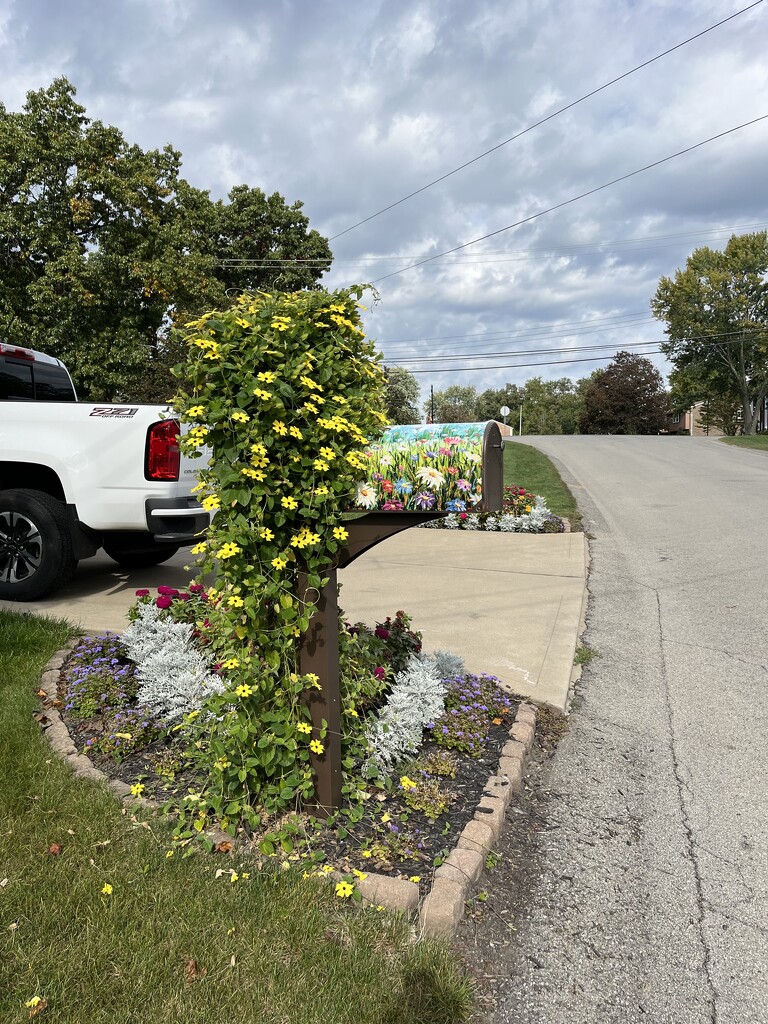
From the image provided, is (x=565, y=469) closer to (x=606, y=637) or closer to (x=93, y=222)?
(x=606, y=637)

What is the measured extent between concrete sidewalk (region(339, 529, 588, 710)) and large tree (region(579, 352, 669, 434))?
51.3 meters

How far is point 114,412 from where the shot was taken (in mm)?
4824

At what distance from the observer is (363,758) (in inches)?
112

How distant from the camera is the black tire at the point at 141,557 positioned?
655 cm

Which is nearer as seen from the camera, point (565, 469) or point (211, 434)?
point (211, 434)

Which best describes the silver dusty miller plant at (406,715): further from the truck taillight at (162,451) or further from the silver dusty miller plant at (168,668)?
the truck taillight at (162,451)

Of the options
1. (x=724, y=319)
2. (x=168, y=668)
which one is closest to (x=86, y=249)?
(x=168, y=668)

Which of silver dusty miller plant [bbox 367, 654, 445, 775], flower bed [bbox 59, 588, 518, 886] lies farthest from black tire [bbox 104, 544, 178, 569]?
silver dusty miller plant [bbox 367, 654, 445, 775]

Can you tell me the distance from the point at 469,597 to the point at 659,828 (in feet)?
11.0

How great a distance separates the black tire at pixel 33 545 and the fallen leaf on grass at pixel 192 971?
3.80 metres

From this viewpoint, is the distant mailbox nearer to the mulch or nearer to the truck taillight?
the mulch

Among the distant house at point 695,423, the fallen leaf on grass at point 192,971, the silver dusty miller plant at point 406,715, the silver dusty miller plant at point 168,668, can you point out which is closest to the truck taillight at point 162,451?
the silver dusty miller plant at point 168,668

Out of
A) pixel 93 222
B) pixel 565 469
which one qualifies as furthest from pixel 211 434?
pixel 93 222

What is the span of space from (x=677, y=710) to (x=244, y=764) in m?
2.71
